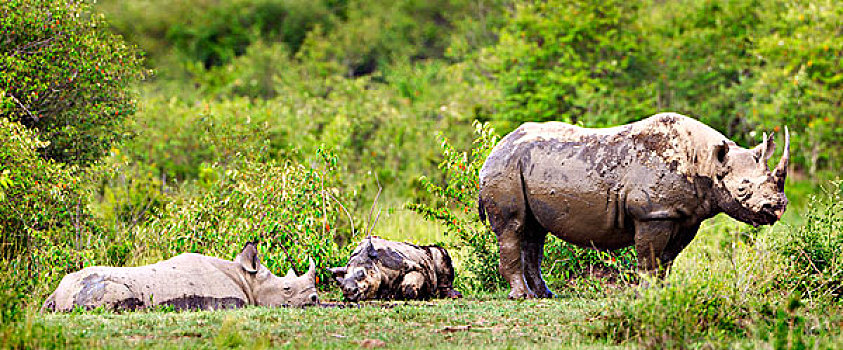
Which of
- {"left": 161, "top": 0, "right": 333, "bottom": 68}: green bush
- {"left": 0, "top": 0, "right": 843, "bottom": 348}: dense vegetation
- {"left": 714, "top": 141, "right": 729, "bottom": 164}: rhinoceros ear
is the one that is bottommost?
{"left": 161, "top": 0, "right": 333, "bottom": 68}: green bush

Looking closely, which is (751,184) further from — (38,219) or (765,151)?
(38,219)

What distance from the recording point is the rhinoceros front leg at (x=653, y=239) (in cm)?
1059

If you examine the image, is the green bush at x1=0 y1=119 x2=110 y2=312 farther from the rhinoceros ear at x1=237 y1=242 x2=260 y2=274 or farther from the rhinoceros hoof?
the rhinoceros hoof

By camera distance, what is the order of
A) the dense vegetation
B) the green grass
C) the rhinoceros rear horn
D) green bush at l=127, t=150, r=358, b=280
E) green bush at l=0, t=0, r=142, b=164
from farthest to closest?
green bush at l=0, t=0, r=142, b=164 → green bush at l=127, t=150, r=358, b=280 → the dense vegetation → the rhinoceros rear horn → the green grass

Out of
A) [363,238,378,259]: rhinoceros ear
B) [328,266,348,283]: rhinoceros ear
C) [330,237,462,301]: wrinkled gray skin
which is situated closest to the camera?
[330,237,462,301]: wrinkled gray skin

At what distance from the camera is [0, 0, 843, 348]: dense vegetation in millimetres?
11008

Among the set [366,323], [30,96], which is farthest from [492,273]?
[30,96]

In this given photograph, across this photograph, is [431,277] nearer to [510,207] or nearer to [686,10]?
[510,207]

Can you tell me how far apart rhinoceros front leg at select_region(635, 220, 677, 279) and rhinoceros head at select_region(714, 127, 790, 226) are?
637 millimetres

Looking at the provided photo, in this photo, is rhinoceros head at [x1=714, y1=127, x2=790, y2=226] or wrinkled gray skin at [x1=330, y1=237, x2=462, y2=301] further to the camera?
wrinkled gray skin at [x1=330, y1=237, x2=462, y2=301]

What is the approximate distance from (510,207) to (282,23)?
4334 cm

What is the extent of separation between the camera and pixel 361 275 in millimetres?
11258

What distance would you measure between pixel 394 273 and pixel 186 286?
7.99ft

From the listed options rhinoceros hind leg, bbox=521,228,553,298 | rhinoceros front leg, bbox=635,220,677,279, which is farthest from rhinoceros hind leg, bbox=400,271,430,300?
rhinoceros front leg, bbox=635,220,677,279
